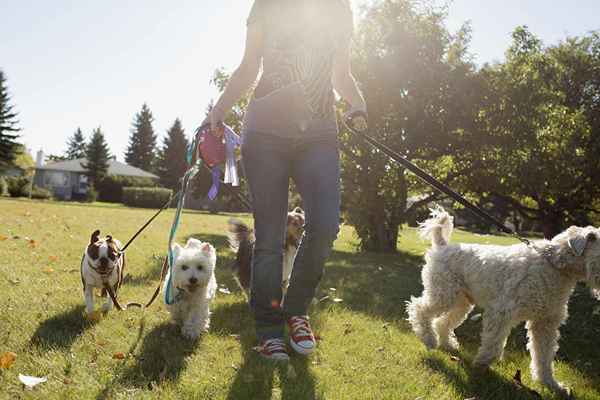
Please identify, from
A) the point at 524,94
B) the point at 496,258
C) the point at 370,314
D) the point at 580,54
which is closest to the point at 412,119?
the point at 524,94

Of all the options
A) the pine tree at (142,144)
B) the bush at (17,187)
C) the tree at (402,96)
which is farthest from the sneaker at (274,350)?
the pine tree at (142,144)

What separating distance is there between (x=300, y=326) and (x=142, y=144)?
264 feet

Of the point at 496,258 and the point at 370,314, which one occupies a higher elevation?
the point at 496,258

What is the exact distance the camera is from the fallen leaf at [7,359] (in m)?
2.97

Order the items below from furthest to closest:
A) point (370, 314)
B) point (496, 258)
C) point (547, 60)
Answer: point (547, 60)
point (370, 314)
point (496, 258)

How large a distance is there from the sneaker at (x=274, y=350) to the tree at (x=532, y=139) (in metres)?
11.5

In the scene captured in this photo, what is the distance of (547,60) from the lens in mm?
21547

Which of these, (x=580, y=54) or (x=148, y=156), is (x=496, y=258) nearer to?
(x=580, y=54)

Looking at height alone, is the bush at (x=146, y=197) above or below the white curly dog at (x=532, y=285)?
above

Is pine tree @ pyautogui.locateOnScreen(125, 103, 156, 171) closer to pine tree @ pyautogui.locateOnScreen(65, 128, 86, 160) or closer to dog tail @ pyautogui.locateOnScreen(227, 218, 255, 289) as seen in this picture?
pine tree @ pyautogui.locateOnScreen(65, 128, 86, 160)

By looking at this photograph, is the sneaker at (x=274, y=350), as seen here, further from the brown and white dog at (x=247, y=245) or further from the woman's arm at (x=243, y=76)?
the brown and white dog at (x=247, y=245)

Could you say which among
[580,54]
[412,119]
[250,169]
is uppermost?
[580,54]

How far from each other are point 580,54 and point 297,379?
95.2 ft

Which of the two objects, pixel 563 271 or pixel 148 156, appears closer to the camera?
pixel 563 271
